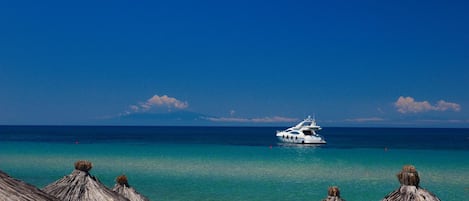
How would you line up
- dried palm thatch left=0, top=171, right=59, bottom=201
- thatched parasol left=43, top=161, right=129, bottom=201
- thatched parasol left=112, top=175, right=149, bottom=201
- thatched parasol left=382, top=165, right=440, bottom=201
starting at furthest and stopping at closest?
1. thatched parasol left=112, top=175, right=149, bottom=201
2. thatched parasol left=43, top=161, right=129, bottom=201
3. thatched parasol left=382, top=165, right=440, bottom=201
4. dried palm thatch left=0, top=171, right=59, bottom=201

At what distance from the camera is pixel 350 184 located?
30.4 metres

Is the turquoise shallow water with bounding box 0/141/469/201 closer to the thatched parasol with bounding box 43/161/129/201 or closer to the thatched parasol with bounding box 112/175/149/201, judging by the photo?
the thatched parasol with bounding box 112/175/149/201

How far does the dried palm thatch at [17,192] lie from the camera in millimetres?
4659

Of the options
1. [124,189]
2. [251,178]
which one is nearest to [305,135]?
[251,178]

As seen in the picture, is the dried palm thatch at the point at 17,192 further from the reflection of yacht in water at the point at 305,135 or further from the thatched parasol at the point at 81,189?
the reflection of yacht in water at the point at 305,135

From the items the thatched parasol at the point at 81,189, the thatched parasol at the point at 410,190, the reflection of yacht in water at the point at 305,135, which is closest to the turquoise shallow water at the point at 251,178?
the thatched parasol at the point at 81,189

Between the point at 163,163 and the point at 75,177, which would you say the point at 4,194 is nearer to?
the point at 75,177

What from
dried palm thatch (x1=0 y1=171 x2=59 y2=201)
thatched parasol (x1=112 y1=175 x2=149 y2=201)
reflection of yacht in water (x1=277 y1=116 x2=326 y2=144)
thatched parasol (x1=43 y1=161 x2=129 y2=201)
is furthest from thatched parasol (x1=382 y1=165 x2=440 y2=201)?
reflection of yacht in water (x1=277 y1=116 x2=326 y2=144)

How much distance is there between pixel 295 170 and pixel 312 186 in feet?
29.9

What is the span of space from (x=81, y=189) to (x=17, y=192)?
6.68 metres

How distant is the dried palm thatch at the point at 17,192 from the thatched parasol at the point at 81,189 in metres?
6.25

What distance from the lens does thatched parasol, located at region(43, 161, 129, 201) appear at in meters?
11.1

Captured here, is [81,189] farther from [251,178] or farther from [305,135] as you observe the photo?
[305,135]

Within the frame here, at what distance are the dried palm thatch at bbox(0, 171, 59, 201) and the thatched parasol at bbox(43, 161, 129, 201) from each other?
6250 millimetres
